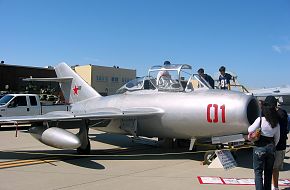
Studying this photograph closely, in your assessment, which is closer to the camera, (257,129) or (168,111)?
(257,129)

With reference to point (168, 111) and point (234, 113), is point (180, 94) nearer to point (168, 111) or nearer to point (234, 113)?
point (168, 111)

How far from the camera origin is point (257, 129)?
5738mm

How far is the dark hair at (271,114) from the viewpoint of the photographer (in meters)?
5.70

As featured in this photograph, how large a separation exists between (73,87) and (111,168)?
20.4 feet

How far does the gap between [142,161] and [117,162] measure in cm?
71

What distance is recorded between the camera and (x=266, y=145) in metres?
5.67

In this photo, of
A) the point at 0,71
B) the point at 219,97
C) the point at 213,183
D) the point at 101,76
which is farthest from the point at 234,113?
the point at 101,76

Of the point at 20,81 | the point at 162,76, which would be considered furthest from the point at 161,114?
the point at 20,81

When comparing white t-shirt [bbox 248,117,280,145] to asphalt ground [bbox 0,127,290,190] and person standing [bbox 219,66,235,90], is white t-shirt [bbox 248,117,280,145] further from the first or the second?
person standing [bbox 219,66,235,90]

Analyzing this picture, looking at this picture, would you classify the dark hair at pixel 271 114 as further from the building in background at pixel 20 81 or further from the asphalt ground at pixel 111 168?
the building in background at pixel 20 81

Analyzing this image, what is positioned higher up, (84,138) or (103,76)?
(103,76)

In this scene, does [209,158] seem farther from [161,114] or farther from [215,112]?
[161,114]

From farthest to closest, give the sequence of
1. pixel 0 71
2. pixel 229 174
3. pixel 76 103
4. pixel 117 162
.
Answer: pixel 0 71 → pixel 76 103 → pixel 117 162 → pixel 229 174

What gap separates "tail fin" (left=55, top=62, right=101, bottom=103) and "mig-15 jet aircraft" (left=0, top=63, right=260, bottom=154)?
1.57 meters
